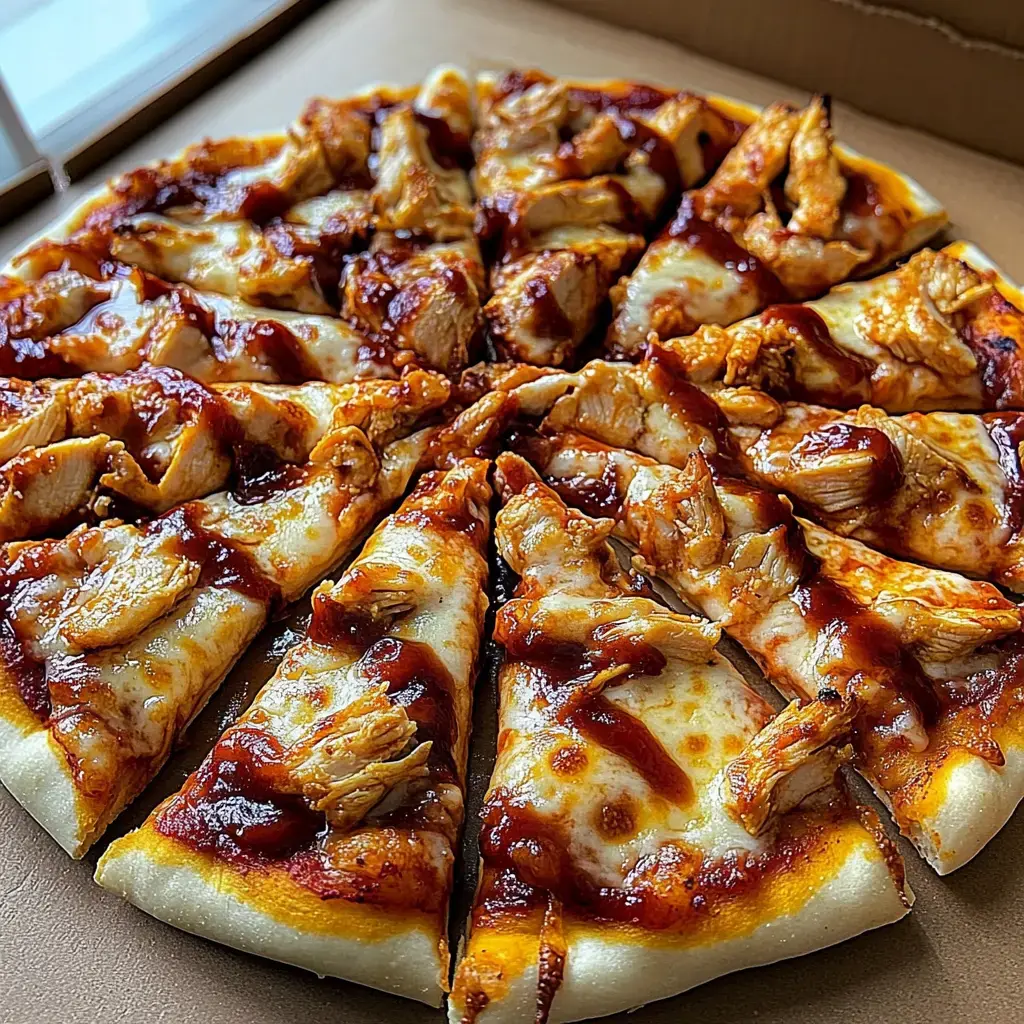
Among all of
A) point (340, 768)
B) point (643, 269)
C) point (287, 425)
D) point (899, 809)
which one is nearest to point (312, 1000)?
point (340, 768)

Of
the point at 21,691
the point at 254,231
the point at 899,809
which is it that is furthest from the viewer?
the point at 254,231

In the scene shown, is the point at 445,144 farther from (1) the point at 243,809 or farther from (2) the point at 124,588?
(1) the point at 243,809

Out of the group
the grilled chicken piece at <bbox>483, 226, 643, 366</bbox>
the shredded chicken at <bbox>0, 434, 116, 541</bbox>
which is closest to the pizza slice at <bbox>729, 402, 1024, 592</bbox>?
the grilled chicken piece at <bbox>483, 226, 643, 366</bbox>

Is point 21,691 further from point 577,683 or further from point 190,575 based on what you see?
point 577,683

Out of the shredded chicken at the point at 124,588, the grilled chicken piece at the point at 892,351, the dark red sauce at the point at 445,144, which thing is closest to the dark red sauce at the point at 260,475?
the shredded chicken at the point at 124,588

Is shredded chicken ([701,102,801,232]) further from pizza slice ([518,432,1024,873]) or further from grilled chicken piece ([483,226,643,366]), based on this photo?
pizza slice ([518,432,1024,873])

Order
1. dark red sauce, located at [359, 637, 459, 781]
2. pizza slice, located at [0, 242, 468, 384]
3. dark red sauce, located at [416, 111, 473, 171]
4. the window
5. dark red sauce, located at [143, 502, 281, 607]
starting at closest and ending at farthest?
dark red sauce, located at [359, 637, 459, 781]
dark red sauce, located at [143, 502, 281, 607]
pizza slice, located at [0, 242, 468, 384]
dark red sauce, located at [416, 111, 473, 171]
the window
